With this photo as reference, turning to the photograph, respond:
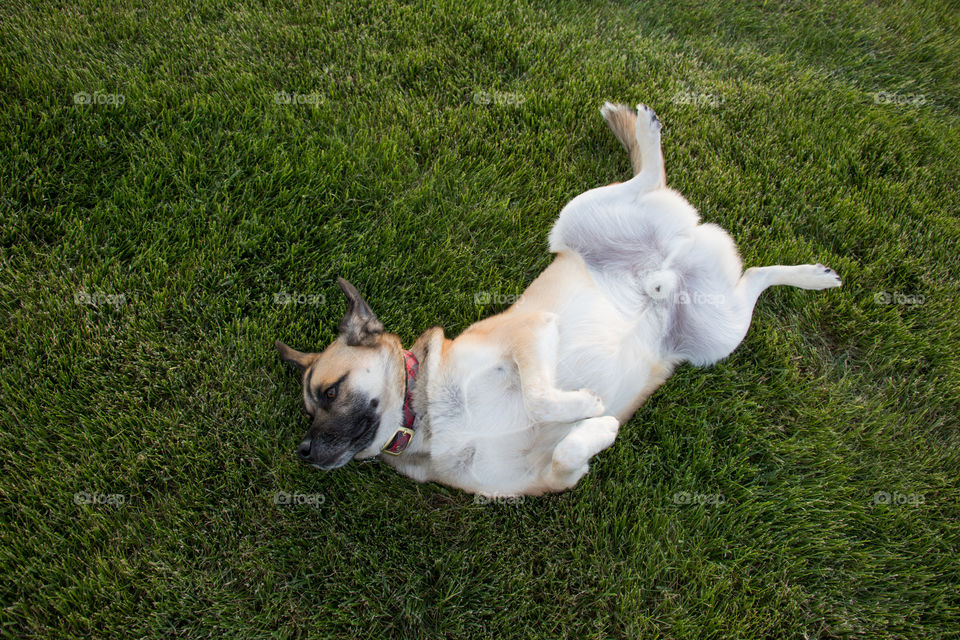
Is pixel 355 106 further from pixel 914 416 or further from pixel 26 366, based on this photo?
pixel 914 416

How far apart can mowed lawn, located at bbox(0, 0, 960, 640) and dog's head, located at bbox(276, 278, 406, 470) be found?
0.50m

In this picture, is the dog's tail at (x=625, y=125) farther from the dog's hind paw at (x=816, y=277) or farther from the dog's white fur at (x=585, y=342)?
the dog's hind paw at (x=816, y=277)

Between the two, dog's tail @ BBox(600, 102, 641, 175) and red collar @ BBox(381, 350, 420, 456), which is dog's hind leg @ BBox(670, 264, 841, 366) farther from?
red collar @ BBox(381, 350, 420, 456)

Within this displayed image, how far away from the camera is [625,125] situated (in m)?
4.01

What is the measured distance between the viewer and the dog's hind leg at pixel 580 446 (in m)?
2.72

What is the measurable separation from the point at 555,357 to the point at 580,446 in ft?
1.75

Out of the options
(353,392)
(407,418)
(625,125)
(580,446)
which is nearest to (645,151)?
(625,125)

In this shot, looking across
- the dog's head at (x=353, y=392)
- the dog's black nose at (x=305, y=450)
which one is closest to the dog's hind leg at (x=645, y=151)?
the dog's head at (x=353, y=392)

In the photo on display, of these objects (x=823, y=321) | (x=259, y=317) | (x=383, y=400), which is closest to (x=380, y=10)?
(x=259, y=317)

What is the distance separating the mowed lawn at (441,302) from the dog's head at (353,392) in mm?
503

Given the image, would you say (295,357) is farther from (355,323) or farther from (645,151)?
(645,151)

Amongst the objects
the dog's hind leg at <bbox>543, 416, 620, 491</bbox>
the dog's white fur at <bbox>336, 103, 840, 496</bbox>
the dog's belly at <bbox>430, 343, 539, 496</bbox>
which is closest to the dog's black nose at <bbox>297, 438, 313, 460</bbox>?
the dog's white fur at <bbox>336, 103, 840, 496</bbox>

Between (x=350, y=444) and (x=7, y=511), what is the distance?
2161 mm

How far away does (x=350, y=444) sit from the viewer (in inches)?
117
